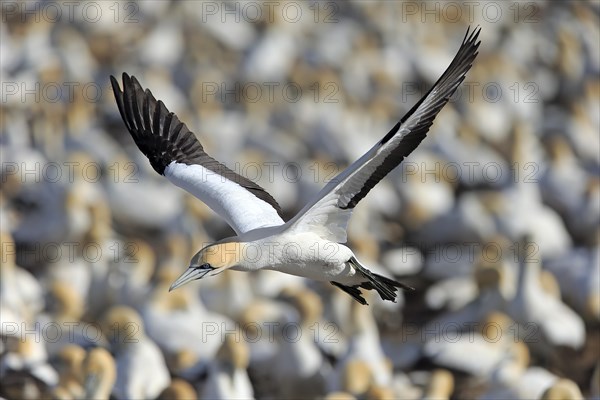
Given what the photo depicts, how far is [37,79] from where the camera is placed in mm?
16000

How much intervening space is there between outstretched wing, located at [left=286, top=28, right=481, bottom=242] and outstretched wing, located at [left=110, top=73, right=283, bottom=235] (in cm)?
49

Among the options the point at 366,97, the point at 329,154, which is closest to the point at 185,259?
the point at 329,154

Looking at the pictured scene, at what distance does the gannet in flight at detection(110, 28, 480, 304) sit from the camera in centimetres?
561

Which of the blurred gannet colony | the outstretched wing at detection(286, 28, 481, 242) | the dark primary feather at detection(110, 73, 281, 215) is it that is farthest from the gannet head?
the blurred gannet colony

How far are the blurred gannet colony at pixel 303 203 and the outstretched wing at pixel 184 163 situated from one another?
4.72ft

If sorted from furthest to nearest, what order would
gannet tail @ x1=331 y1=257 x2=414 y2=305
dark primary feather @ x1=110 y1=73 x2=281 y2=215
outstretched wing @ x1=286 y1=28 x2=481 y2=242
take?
dark primary feather @ x1=110 y1=73 x2=281 y2=215
gannet tail @ x1=331 y1=257 x2=414 y2=305
outstretched wing @ x1=286 y1=28 x2=481 y2=242

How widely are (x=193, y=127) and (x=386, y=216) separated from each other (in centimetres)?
256

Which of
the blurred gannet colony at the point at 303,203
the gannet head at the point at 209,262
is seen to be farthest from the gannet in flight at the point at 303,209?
the blurred gannet colony at the point at 303,203

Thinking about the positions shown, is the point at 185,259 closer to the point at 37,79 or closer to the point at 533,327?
the point at 533,327

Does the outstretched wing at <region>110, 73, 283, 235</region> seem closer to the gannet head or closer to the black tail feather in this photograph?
the black tail feather

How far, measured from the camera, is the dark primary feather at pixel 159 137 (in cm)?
673

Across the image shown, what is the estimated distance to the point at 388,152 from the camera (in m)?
5.62

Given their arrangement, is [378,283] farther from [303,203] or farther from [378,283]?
[303,203]

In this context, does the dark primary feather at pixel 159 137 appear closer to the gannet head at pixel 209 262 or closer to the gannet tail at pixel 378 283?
the gannet tail at pixel 378 283
